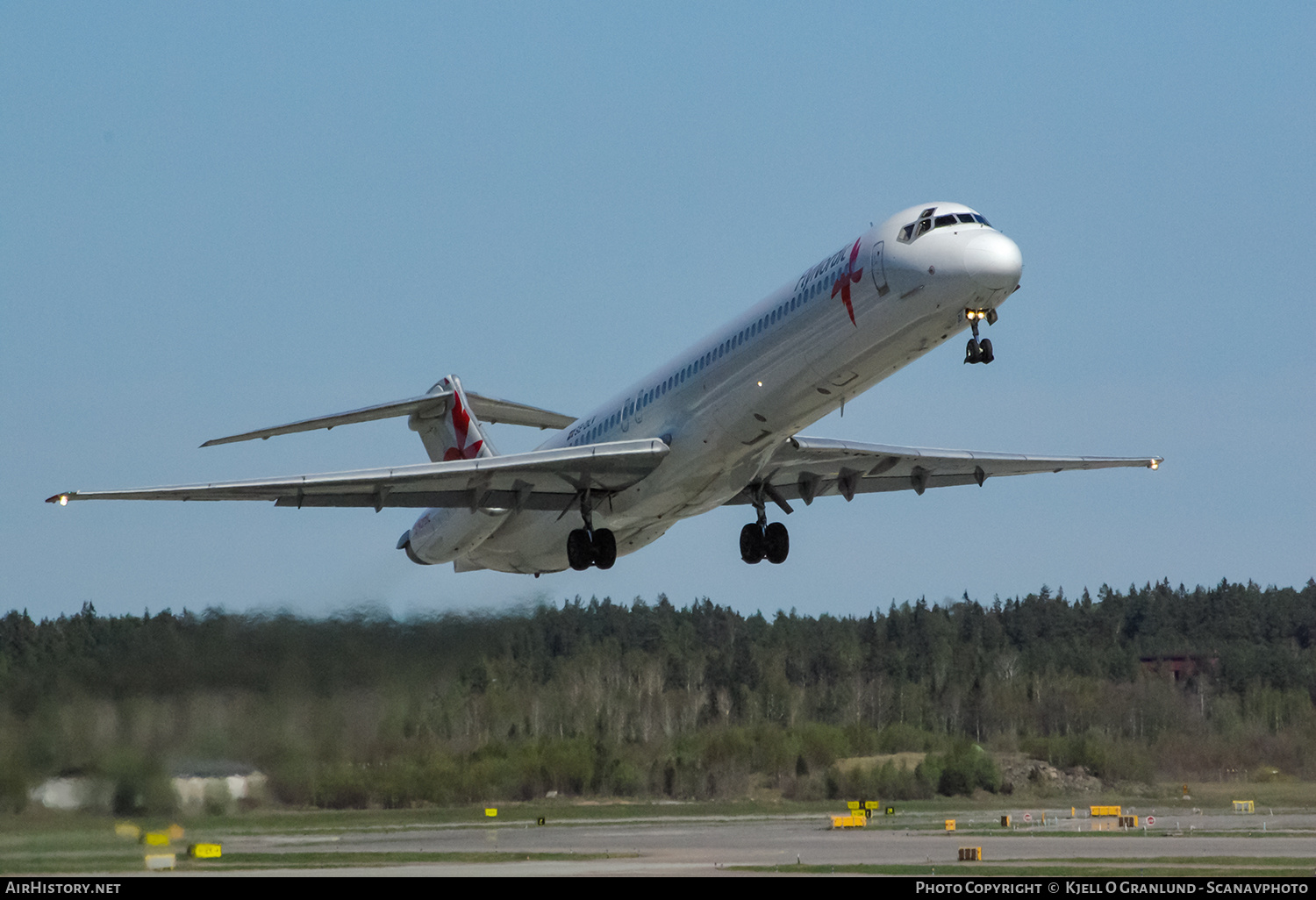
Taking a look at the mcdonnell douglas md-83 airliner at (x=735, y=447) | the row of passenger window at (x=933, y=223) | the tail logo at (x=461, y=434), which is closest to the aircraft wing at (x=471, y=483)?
the mcdonnell douglas md-83 airliner at (x=735, y=447)

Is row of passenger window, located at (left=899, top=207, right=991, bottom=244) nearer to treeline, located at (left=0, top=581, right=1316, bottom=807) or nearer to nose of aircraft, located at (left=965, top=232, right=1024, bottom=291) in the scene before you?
nose of aircraft, located at (left=965, top=232, right=1024, bottom=291)

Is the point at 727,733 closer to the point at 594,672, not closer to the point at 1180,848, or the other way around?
the point at 594,672

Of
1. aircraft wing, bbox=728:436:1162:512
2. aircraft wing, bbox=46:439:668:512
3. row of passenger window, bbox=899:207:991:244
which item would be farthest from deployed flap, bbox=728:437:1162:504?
row of passenger window, bbox=899:207:991:244

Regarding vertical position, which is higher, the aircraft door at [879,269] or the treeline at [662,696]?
the aircraft door at [879,269]

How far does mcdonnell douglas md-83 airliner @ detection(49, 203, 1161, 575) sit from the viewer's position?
23.7 metres

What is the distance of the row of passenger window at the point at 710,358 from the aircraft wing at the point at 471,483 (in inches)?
30.7

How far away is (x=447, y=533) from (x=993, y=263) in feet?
45.4

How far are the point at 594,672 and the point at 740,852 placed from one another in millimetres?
9897

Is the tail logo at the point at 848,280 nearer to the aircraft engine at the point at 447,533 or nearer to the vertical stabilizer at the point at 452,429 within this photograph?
the aircraft engine at the point at 447,533

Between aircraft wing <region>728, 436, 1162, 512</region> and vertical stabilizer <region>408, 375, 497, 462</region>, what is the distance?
22.7ft

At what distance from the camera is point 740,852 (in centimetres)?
3189

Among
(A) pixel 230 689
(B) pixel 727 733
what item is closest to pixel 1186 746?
(B) pixel 727 733

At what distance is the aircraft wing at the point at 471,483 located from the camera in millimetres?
27812

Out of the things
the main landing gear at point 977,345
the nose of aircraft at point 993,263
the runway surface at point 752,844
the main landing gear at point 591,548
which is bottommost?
the runway surface at point 752,844
